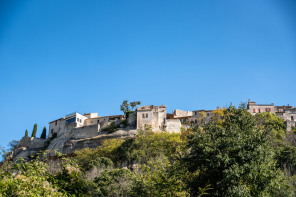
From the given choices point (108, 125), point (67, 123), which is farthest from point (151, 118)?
point (67, 123)

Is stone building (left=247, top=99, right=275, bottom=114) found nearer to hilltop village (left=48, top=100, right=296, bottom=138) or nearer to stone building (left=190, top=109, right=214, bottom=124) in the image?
hilltop village (left=48, top=100, right=296, bottom=138)

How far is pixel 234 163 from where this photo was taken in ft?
70.6

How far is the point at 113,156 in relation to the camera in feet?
166

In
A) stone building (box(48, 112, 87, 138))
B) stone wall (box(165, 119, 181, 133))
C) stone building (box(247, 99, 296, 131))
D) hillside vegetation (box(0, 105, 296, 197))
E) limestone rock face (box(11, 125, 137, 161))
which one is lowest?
hillside vegetation (box(0, 105, 296, 197))

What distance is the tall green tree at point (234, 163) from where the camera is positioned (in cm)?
2094

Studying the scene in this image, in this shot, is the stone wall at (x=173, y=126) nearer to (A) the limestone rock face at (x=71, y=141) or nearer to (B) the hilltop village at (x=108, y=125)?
(B) the hilltop village at (x=108, y=125)

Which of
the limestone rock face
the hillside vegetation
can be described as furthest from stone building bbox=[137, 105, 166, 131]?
the hillside vegetation

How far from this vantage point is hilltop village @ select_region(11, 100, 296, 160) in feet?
207

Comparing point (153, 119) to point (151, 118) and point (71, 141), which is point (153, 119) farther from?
point (71, 141)

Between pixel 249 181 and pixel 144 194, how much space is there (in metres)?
6.53

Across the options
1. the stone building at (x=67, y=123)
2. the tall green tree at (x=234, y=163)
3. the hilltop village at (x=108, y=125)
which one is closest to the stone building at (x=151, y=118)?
the hilltop village at (x=108, y=125)

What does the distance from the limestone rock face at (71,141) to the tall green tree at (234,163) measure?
36465mm

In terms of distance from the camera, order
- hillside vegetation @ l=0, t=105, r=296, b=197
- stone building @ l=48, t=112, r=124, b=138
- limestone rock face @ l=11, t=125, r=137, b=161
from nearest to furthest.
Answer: hillside vegetation @ l=0, t=105, r=296, b=197 → limestone rock face @ l=11, t=125, r=137, b=161 → stone building @ l=48, t=112, r=124, b=138

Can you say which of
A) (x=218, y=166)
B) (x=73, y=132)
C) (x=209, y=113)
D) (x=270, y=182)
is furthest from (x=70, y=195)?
(x=209, y=113)
